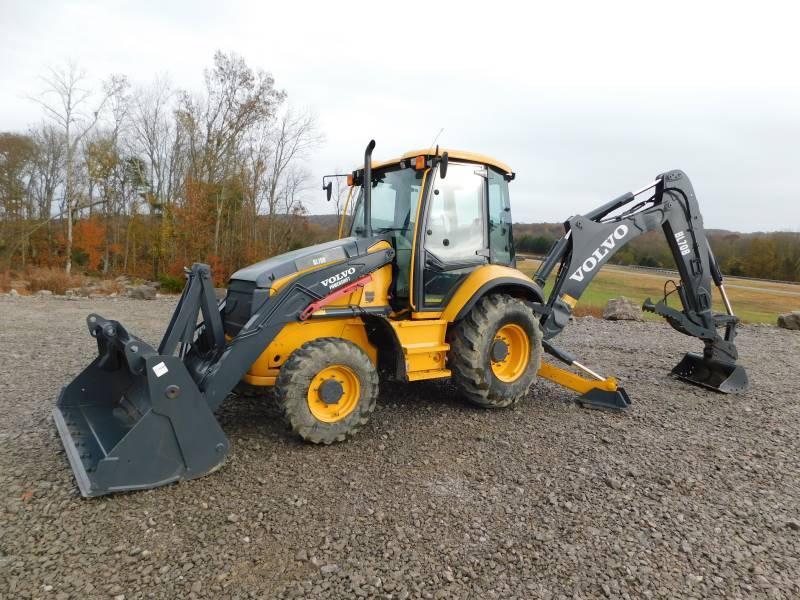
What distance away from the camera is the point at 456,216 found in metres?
4.88

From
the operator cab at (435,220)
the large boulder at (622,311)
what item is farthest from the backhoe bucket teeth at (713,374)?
the large boulder at (622,311)

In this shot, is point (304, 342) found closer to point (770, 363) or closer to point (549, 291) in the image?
point (549, 291)

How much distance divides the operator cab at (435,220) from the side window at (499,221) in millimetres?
10

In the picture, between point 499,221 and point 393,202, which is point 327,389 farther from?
point 499,221

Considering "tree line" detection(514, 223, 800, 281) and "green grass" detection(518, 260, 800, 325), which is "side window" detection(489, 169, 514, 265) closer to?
"green grass" detection(518, 260, 800, 325)

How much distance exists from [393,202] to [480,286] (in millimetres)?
1167

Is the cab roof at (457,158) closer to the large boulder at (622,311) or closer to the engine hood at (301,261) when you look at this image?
the engine hood at (301,261)

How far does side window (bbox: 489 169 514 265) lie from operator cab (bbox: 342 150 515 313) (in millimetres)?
10

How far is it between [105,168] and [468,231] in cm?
3041

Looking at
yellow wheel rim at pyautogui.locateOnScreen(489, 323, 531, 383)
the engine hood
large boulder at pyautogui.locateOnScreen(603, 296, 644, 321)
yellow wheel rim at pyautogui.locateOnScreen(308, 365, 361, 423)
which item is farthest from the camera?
large boulder at pyautogui.locateOnScreen(603, 296, 644, 321)

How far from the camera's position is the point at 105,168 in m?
29.1

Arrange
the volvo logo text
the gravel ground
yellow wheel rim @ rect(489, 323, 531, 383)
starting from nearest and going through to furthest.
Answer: the gravel ground < yellow wheel rim @ rect(489, 323, 531, 383) < the volvo logo text

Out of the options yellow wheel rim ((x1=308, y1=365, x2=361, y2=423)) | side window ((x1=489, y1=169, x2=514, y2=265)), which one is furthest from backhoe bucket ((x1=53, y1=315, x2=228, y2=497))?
side window ((x1=489, y1=169, x2=514, y2=265))

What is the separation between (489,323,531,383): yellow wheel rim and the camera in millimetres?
5145
